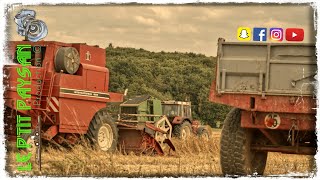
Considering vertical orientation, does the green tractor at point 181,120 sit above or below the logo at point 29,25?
below

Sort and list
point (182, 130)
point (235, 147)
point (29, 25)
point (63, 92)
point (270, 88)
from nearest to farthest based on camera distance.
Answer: point (270, 88) < point (235, 147) < point (29, 25) < point (63, 92) < point (182, 130)

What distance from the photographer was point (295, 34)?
11695 mm

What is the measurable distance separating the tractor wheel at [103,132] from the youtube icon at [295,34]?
7.45 m

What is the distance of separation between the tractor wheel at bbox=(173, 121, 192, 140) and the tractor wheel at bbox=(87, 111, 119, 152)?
759 cm

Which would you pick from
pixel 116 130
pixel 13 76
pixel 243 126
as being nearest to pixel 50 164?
pixel 13 76

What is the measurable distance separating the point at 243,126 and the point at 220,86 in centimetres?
73

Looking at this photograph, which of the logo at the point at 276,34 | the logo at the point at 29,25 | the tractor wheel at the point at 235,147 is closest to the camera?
the logo at the point at 276,34

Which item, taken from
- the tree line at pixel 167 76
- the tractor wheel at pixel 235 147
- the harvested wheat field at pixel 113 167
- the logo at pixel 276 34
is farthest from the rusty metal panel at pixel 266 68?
the tree line at pixel 167 76

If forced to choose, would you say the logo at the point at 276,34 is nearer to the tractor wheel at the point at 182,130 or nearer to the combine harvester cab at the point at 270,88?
the combine harvester cab at the point at 270,88

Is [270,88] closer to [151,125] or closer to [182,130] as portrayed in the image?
[151,125]

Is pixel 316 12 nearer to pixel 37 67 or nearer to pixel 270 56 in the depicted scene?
pixel 270 56

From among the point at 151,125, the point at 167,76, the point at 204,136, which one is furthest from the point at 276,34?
the point at 167,76

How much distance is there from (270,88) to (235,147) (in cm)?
125

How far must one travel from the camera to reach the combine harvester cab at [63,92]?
1628cm
